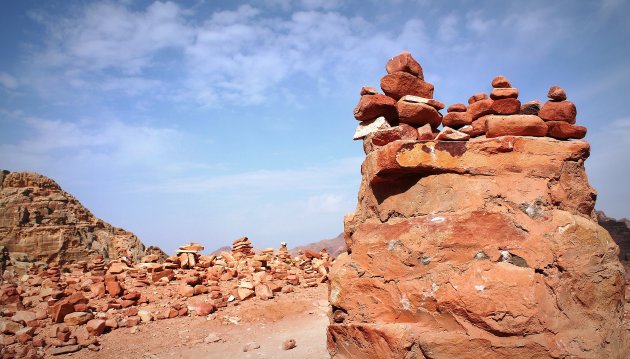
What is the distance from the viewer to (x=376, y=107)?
3.64 m

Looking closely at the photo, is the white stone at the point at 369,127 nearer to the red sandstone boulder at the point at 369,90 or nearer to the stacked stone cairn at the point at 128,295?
the red sandstone boulder at the point at 369,90

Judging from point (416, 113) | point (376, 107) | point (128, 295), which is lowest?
point (128, 295)

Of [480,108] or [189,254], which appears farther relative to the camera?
[189,254]

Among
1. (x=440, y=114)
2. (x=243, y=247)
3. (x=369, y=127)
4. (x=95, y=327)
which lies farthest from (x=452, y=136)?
(x=243, y=247)

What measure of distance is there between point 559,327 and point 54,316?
8.88 meters

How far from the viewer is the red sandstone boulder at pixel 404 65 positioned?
3680mm

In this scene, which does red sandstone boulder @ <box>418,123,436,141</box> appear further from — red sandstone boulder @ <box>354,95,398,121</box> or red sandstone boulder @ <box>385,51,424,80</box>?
red sandstone boulder @ <box>385,51,424,80</box>

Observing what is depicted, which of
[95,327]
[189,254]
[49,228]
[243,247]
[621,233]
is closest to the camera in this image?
[95,327]

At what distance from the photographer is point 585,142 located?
290 centimetres

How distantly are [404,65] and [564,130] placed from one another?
4.78 ft

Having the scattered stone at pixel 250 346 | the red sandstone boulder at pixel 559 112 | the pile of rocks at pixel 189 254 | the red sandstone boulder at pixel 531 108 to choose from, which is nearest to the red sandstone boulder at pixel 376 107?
the red sandstone boulder at pixel 531 108

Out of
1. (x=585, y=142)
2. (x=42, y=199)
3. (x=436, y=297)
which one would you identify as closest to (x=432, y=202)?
(x=436, y=297)

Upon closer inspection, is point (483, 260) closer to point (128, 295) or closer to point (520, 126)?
point (520, 126)

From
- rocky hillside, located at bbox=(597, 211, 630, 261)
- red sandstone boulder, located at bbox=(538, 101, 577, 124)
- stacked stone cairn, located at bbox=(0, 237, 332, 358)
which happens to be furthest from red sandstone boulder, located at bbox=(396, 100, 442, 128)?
rocky hillside, located at bbox=(597, 211, 630, 261)
